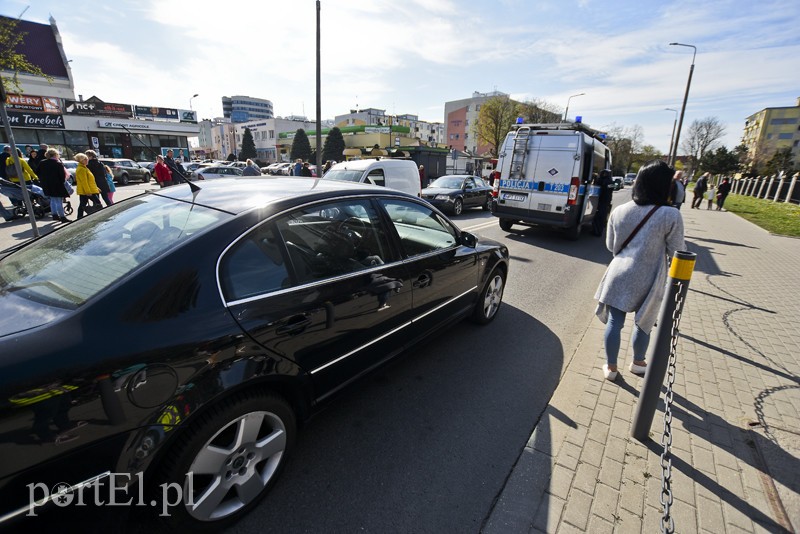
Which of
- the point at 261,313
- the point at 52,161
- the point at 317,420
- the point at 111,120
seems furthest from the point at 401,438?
the point at 111,120

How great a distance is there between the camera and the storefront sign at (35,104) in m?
34.3

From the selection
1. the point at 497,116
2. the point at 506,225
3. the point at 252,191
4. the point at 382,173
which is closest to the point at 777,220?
the point at 506,225

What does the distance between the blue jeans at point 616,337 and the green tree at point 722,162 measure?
6280 centimetres

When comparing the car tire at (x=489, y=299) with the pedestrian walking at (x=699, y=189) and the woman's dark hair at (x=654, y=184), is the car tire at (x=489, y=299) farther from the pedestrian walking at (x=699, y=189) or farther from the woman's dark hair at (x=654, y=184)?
the pedestrian walking at (x=699, y=189)

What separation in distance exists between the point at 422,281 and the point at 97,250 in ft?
6.76

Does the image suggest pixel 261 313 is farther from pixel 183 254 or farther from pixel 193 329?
pixel 183 254

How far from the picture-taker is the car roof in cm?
223

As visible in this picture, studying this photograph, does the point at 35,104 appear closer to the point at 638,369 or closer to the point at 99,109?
the point at 99,109

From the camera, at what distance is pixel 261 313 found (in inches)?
73.9

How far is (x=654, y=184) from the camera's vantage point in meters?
2.87

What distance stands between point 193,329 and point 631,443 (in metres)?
2.79

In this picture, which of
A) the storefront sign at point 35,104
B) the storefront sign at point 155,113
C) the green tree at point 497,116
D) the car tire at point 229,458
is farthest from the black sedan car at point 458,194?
the storefront sign at point 155,113

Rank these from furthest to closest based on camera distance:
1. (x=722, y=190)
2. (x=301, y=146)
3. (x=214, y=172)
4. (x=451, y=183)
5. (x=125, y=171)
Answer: (x=301, y=146)
(x=125, y=171)
(x=722, y=190)
(x=214, y=172)
(x=451, y=183)

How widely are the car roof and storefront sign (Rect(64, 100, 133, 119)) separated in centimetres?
4843
